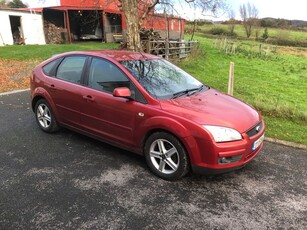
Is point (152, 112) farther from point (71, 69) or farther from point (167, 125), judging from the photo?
point (71, 69)

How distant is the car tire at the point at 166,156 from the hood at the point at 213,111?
0.37 metres

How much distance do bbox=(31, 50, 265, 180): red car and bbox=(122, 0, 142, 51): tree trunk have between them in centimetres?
521

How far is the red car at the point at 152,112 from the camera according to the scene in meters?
3.63

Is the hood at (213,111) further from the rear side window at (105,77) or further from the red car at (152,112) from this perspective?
the rear side window at (105,77)

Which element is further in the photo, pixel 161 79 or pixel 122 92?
pixel 161 79

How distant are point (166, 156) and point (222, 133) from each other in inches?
31.5

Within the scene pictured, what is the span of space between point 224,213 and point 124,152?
2036 mm

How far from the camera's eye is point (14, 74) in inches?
468

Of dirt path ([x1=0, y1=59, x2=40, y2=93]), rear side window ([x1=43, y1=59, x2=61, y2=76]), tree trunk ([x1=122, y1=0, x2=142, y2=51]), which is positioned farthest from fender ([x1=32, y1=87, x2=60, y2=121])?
tree trunk ([x1=122, y1=0, x2=142, y2=51])

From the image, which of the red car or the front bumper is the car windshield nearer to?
the red car

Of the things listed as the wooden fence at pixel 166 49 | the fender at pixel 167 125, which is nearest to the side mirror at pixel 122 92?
the fender at pixel 167 125

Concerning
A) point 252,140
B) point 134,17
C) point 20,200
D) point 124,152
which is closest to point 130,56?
point 124,152

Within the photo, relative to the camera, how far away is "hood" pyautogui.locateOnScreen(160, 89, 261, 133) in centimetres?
369

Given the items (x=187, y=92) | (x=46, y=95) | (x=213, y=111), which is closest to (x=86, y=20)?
(x=46, y=95)
